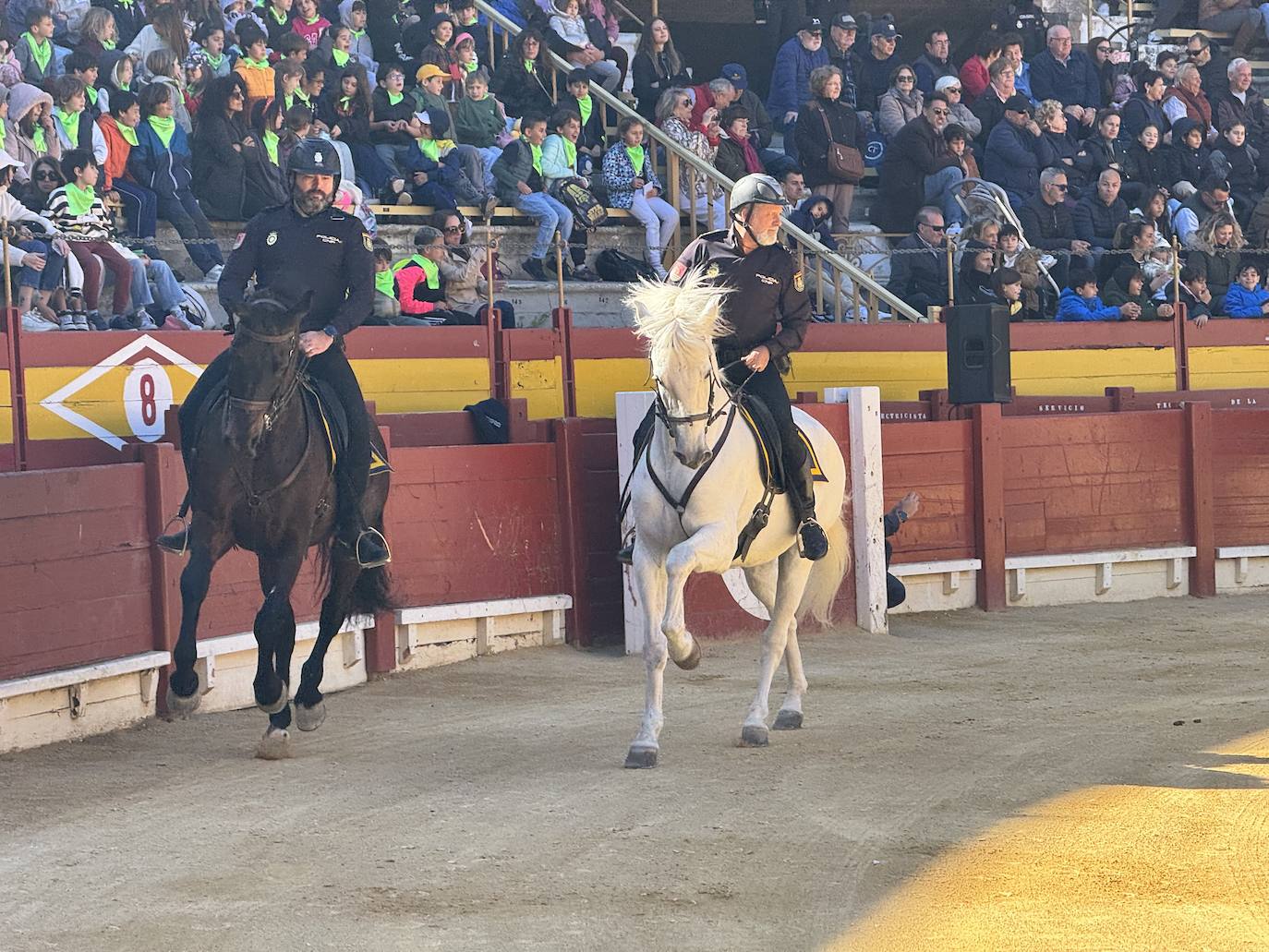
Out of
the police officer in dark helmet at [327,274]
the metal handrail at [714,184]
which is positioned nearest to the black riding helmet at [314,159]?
the police officer in dark helmet at [327,274]

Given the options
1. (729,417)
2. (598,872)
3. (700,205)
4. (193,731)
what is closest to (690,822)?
(598,872)

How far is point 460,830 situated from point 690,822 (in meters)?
0.73

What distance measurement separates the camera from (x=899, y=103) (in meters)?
17.2

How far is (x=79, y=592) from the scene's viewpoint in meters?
7.60

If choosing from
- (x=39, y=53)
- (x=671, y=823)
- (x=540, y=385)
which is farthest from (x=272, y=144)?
(x=671, y=823)

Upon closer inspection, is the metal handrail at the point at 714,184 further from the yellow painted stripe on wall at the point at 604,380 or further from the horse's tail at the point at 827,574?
the horse's tail at the point at 827,574

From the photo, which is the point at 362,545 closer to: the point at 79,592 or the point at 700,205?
the point at 79,592

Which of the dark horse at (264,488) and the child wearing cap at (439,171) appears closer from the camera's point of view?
the dark horse at (264,488)

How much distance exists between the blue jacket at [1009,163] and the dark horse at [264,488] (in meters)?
10.9

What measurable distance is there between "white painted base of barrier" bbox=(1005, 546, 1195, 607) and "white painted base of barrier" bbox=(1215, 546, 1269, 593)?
278mm

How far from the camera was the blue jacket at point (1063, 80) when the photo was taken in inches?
730

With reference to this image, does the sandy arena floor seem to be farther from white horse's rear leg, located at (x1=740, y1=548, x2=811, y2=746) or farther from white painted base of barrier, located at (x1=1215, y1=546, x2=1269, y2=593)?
white painted base of barrier, located at (x1=1215, y1=546, x2=1269, y2=593)

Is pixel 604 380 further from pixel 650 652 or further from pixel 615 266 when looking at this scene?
pixel 650 652

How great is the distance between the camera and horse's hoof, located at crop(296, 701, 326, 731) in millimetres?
7367
